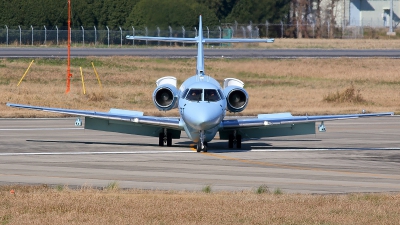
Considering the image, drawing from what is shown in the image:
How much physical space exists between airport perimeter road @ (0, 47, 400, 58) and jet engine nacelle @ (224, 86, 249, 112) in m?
35.5

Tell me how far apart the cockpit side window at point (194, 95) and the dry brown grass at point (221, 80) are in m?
13.4

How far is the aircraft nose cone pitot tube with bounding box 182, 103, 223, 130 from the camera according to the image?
22067 millimetres

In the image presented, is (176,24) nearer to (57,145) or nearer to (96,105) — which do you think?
(96,105)

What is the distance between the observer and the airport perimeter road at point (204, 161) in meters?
17.4

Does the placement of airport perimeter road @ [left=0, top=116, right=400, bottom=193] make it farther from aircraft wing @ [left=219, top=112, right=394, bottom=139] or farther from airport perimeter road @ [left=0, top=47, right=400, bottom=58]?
airport perimeter road @ [left=0, top=47, right=400, bottom=58]

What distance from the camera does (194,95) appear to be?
22953 millimetres

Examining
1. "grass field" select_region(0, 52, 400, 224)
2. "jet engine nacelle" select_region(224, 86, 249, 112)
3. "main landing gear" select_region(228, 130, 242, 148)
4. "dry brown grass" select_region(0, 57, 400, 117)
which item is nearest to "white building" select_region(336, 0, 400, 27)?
"dry brown grass" select_region(0, 57, 400, 117)

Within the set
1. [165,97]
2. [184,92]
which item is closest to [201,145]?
[184,92]

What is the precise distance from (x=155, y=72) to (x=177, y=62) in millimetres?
5838

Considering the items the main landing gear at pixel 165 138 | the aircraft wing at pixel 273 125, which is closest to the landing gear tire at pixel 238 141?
the aircraft wing at pixel 273 125

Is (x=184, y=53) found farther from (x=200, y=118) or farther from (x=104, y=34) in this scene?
(x=200, y=118)

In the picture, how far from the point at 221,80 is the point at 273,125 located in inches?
537

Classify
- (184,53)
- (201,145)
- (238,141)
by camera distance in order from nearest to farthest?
(201,145) < (238,141) < (184,53)

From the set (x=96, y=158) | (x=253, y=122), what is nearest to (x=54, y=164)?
(x=96, y=158)
